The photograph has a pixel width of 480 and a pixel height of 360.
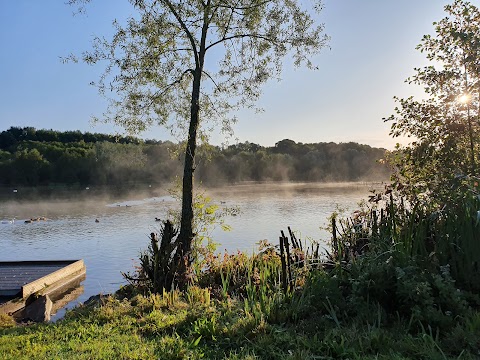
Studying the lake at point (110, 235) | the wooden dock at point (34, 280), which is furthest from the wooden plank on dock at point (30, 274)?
the lake at point (110, 235)

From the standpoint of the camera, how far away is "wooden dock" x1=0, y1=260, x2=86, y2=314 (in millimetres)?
11344

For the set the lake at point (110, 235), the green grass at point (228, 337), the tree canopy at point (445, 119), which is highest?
the tree canopy at point (445, 119)

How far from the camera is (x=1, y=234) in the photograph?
26.3 metres

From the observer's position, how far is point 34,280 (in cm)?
1286

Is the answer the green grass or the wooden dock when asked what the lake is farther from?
the green grass

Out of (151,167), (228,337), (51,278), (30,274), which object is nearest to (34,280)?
(51,278)

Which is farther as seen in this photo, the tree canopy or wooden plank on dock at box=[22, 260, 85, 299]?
wooden plank on dock at box=[22, 260, 85, 299]

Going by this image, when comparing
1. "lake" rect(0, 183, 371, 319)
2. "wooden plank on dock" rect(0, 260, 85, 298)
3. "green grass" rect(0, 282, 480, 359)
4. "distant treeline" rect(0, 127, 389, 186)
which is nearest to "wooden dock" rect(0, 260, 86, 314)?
"wooden plank on dock" rect(0, 260, 85, 298)

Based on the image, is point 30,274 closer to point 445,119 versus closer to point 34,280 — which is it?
point 34,280

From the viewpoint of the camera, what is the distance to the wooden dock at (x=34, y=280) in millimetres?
11344

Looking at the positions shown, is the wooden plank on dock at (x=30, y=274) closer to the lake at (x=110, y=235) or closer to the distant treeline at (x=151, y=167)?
the lake at (x=110, y=235)

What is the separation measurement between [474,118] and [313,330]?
4.92 meters

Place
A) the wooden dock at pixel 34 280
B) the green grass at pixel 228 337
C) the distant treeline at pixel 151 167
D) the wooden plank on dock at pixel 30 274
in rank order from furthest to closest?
the distant treeline at pixel 151 167
the wooden plank on dock at pixel 30 274
the wooden dock at pixel 34 280
the green grass at pixel 228 337

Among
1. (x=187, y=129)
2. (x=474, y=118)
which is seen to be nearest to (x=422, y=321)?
(x=474, y=118)
